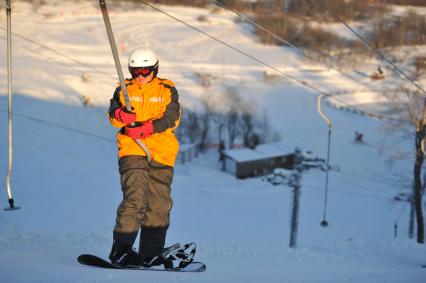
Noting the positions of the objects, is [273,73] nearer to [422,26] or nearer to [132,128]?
[422,26]

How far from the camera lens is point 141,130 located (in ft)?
11.8

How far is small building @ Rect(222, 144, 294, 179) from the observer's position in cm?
2439

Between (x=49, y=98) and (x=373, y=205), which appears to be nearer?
(x=373, y=205)

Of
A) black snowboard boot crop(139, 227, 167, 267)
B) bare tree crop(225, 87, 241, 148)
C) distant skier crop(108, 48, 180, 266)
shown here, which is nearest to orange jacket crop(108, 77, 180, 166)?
distant skier crop(108, 48, 180, 266)

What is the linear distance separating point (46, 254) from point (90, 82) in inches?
1150

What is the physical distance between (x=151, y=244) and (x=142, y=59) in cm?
143

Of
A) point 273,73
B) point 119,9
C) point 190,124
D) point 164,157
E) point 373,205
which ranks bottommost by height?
point 373,205

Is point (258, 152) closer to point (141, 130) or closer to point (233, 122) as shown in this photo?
point (233, 122)

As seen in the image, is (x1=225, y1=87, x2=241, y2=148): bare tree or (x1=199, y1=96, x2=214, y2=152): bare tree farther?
(x1=225, y1=87, x2=241, y2=148): bare tree

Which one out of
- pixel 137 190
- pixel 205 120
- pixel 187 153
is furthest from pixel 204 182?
pixel 137 190

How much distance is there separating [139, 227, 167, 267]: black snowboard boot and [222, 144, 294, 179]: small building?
20156 millimetres

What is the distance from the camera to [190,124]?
2842cm

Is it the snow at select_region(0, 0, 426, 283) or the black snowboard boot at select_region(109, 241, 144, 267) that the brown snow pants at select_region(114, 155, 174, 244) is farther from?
the snow at select_region(0, 0, 426, 283)

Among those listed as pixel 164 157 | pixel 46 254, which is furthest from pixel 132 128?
pixel 46 254
